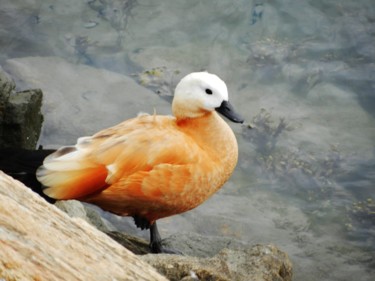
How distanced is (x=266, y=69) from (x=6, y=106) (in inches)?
116

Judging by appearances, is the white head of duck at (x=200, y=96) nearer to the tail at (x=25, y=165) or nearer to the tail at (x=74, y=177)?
the tail at (x=74, y=177)

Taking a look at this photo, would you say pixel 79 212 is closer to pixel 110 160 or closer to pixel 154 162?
pixel 110 160

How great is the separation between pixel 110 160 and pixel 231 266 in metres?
1.06

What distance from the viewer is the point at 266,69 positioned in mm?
7379

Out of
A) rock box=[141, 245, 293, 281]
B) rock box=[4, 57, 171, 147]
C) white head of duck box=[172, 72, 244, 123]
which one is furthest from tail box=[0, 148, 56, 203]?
rock box=[4, 57, 171, 147]

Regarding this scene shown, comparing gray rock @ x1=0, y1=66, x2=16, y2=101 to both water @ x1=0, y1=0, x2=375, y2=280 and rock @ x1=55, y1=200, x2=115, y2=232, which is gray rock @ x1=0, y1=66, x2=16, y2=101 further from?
water @ x1=0, y1=0, x2=375, y2=280

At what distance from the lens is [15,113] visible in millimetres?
5359

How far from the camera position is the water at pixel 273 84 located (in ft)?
19.6

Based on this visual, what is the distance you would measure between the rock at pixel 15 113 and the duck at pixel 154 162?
108 cm

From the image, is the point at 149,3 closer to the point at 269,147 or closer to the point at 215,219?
the point at 269,147

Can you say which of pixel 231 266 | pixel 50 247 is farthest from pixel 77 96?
pixel 50 247

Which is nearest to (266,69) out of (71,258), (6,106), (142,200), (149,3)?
(149,3)

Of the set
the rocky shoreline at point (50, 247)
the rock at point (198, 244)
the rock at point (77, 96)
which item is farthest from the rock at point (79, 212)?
the rocky shoreline at point (50, 247)

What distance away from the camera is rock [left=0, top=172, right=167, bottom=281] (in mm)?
2256
